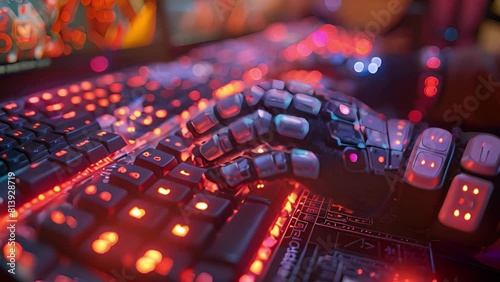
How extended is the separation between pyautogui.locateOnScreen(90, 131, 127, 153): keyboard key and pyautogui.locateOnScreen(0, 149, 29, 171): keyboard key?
0.33 feet

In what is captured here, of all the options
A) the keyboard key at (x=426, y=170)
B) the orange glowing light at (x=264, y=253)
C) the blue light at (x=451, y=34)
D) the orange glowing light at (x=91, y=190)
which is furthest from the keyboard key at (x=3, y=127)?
the blue light at (x=451, y=34)

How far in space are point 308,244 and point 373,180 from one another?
0.14 meters

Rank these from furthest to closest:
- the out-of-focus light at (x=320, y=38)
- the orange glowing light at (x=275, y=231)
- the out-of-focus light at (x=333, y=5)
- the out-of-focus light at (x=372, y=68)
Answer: the out-of-focus light at (x=333, y=5)
the out-of-focus light at (x=320, y=38)
the out-of-focus light at (x=372, y=68)
the orange glowing light at (x=275, y=231)

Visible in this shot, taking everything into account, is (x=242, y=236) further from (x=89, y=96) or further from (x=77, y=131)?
(x=89, y=96)

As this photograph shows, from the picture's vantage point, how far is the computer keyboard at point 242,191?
1.45ft

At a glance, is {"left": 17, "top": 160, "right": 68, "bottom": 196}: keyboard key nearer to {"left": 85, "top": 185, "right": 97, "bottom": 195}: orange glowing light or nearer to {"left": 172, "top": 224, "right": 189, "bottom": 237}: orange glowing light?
{"left": 85, "top": 185, "right": 97, "bottom": 195}: orange glowing light

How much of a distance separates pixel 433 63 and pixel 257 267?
700 millimetres

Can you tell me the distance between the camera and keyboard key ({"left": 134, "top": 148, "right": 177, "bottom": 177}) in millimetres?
552

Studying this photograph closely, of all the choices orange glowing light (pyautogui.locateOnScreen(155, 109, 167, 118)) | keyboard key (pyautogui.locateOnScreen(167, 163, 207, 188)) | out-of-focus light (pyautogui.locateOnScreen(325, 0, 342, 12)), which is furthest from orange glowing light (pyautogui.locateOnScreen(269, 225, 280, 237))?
out-of-focus light (pyautogui.locateOnScreen(325, 0, 342, 12))

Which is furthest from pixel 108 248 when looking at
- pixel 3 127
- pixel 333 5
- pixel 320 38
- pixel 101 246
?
pixel 333 5

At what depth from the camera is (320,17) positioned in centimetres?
154

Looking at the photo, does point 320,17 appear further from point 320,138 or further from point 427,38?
point 320,138

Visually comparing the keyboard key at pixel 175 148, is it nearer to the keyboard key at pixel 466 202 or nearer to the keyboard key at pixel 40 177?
the keyboard key at pixel 40 177

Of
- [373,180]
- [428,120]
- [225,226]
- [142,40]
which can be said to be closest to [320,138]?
[373,180]
